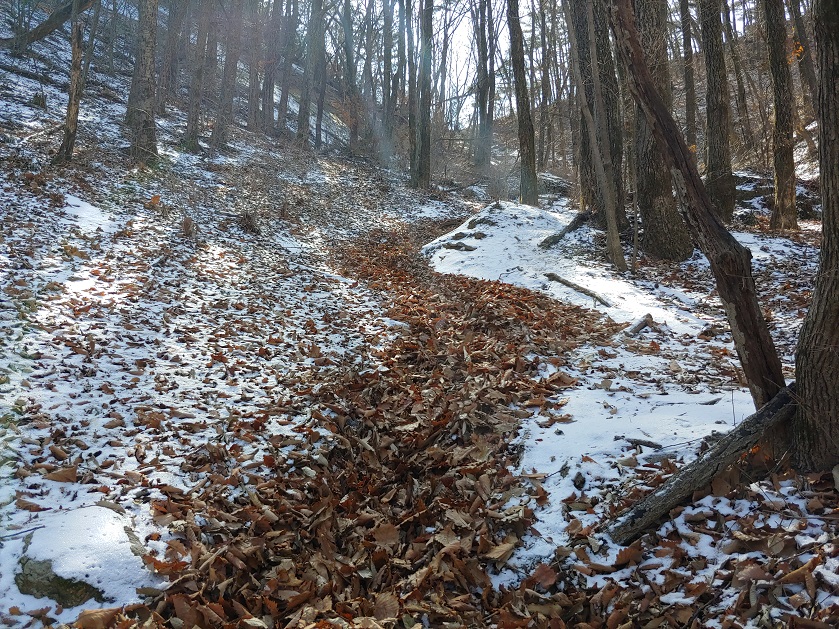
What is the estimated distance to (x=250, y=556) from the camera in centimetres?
320

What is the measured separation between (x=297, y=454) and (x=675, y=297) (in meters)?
5.90

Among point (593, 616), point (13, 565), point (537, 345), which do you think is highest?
point (537, 345)

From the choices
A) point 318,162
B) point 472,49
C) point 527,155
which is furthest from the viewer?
point 318,162

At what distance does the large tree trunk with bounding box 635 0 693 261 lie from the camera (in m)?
8.95

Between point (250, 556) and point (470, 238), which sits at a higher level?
point (470, 238)

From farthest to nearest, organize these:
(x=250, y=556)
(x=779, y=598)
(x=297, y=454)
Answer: (x=297, y=454) → (x=250, y=556) → (x=779, y=598)

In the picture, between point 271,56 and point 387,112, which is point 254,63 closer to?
point 271,56

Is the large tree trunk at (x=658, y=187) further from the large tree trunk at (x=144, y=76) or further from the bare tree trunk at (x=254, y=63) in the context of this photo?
the bare tree trunk at (x=254, y=63)

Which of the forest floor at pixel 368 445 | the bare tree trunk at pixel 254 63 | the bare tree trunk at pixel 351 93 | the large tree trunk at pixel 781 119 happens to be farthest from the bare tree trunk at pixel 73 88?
the bare tree trunk at pixel 351 93

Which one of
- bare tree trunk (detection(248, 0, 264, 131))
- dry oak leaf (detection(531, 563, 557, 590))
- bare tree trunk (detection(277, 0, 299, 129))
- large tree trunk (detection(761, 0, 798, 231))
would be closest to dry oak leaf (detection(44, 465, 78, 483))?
dry oak leaf (detection(531, 563, 557, 590))

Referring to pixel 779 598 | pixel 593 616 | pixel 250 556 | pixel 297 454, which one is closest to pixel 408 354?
pixel 297 454

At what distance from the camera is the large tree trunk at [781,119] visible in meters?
10.2

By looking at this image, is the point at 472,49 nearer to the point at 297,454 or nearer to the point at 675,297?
the point at 675,297

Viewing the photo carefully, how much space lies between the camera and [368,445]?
441 centimetres
